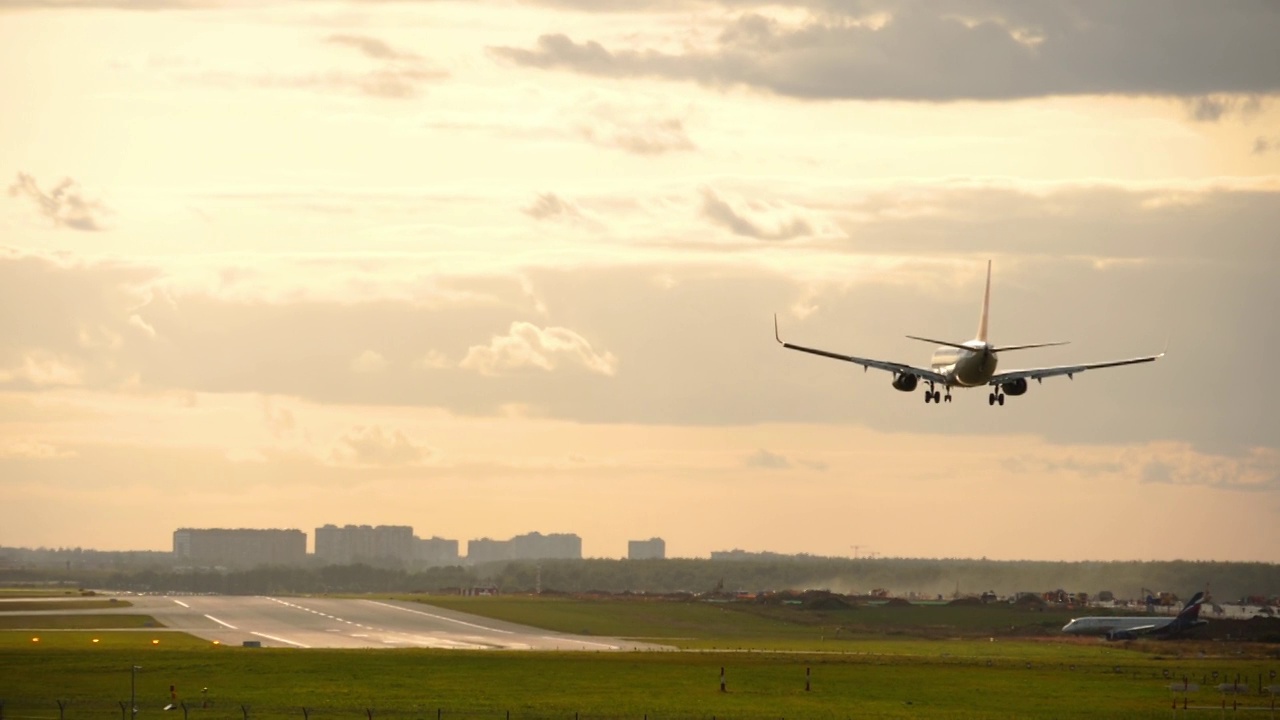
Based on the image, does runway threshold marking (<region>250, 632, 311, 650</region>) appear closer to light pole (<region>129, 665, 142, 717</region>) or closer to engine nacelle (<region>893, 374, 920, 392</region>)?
light pole (<region>129, 665, 142, 717</region>)

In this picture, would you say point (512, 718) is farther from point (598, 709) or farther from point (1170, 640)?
point (1170, 640)

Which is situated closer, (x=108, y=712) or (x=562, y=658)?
(x=108, y=712)

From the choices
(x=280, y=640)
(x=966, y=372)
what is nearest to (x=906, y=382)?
(x=966, y=372)

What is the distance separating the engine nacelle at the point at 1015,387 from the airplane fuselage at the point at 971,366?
1.26 meters

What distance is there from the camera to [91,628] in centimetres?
19100

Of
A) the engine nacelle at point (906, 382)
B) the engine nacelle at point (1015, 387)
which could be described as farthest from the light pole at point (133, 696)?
the engine nacelle at point (1015, 387)

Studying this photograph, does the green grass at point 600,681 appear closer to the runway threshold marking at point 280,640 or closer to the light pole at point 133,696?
the light pole at point 133,696

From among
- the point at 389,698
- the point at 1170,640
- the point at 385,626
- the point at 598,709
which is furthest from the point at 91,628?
the point at 1170,640

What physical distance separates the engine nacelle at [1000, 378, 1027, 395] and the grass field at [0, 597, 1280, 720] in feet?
67.4

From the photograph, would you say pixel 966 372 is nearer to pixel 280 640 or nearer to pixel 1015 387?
pixel 1015 387

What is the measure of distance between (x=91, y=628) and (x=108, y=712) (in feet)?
292

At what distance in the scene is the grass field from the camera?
367 ft

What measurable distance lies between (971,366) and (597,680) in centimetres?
3708

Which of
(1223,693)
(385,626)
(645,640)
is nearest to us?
(1223,693)
